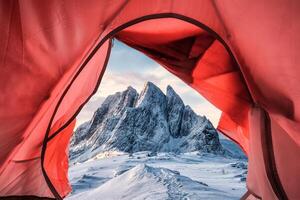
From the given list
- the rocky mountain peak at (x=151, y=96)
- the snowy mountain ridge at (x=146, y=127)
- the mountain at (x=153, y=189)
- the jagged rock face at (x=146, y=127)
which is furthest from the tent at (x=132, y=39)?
the rocky mountain peak at (x=151, y=96)

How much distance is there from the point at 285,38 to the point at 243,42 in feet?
1.46

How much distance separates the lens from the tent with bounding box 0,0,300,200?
1.74 metres

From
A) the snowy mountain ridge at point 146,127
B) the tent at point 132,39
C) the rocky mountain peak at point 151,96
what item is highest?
the tent at point 132,39

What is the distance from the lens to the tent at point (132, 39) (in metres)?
1.74

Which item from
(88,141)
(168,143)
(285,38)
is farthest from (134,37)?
(88,141)

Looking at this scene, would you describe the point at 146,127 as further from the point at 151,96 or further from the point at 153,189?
the point at 153,189

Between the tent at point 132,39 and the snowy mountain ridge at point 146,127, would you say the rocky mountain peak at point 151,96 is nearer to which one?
the snowy mountain ridge at point 146,127

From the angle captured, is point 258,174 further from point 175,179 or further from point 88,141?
point 88,141

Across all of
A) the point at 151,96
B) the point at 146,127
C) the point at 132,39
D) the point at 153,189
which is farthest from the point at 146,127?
the point at 132,39

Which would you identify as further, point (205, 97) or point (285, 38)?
point (205, 97)

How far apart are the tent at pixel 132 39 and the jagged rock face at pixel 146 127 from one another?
6254cm

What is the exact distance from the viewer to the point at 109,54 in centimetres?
294

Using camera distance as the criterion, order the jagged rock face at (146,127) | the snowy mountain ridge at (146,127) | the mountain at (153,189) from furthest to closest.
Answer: the jagged rock face at (146,127)
the snowy mountain ridge at (146,127)
the mountain at (153,189)

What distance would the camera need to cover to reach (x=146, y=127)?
79.0 m
